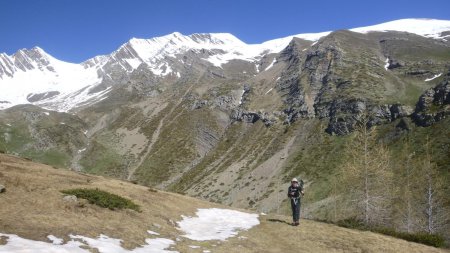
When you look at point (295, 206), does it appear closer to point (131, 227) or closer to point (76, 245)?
point (131, 227)

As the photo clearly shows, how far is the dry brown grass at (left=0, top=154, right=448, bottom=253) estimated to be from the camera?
66.9ft

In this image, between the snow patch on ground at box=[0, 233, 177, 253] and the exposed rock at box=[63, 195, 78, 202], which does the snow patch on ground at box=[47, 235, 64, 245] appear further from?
the exposed rock at box=[63, 195, 78, 202]

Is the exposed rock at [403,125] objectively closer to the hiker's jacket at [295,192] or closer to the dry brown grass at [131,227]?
the dry brown grass at [131,227]

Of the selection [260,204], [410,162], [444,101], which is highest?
[444,101]

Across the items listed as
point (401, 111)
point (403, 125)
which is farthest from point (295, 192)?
point (401, 111)

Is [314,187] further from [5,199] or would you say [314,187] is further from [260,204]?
[5,199]

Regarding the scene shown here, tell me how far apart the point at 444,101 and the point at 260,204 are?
90114 millimetres

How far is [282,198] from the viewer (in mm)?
156875

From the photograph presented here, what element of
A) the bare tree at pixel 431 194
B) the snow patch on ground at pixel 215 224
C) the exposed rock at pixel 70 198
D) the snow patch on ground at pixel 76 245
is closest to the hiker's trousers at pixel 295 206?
the snow patch on ground at pixel 215 224

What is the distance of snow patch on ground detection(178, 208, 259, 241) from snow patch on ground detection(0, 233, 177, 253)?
170 inches

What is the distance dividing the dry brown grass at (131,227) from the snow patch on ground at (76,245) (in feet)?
1.56

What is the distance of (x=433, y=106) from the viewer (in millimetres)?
178875

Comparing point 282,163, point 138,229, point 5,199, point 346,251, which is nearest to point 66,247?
point 138,229

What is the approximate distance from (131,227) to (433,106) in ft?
596
